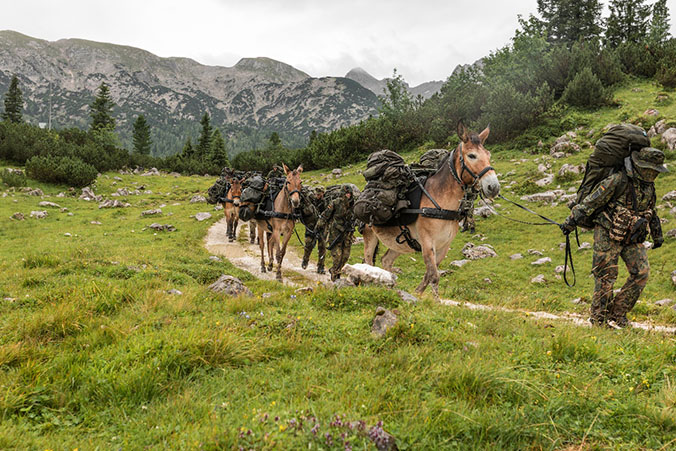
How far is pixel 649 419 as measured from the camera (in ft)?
9.62

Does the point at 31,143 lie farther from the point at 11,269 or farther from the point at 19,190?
the point at 11,269

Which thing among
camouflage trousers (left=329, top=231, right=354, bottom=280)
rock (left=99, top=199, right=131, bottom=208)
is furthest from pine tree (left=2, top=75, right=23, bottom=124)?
camouflage trousers (left=329, top=231, right=354, bottom=280)

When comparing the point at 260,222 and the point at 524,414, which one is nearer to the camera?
the point at 524,414

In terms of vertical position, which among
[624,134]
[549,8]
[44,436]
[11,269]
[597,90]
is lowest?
[11,269]

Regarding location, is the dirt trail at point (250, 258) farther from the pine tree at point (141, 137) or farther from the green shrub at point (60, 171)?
the pine tree at point (141, 137)

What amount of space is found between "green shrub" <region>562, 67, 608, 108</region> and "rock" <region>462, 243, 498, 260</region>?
27.5 meters

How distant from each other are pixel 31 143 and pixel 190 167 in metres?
25.2

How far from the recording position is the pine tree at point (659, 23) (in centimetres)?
4759

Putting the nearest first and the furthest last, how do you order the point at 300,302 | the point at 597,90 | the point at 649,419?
the point at 649,419, the point at 300,302, the point at 597,90

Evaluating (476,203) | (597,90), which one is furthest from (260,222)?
(597,90)

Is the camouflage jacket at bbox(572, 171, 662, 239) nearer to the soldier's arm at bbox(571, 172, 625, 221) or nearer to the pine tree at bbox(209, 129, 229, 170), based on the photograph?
the soldier's arm at bbox(571, 172, 625, 221)

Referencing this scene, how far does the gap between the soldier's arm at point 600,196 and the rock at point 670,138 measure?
20.4m

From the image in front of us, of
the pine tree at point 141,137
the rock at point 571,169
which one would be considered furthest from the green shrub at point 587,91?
the pine tree at point 141,137

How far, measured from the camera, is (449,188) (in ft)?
25.2
